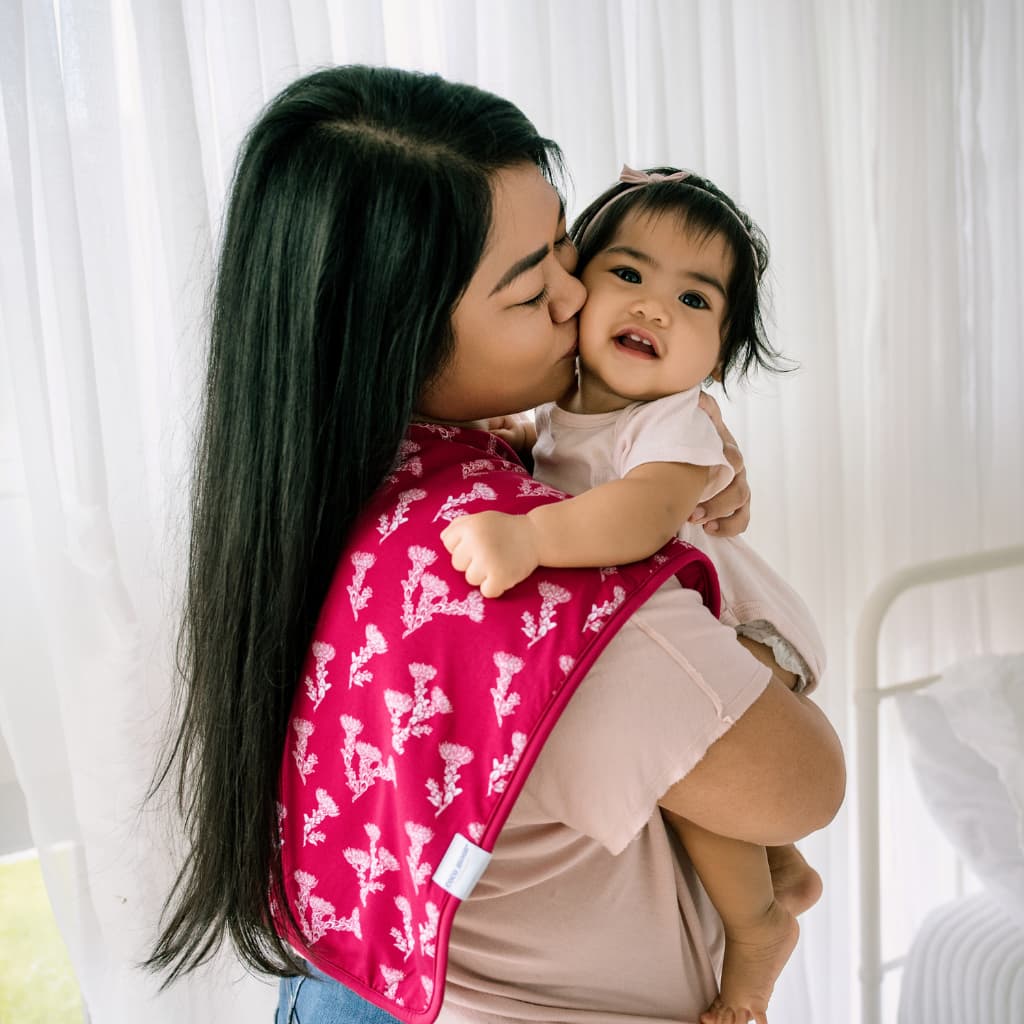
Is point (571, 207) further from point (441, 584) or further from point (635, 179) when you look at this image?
point (441, 584)

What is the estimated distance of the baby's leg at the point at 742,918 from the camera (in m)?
0.88

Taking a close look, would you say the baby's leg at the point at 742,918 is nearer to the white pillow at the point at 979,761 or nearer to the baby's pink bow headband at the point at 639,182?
the baby's pink bow headband at the point at 639,182

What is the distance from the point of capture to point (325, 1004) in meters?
0.94

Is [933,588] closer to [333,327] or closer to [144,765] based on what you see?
[144,765]

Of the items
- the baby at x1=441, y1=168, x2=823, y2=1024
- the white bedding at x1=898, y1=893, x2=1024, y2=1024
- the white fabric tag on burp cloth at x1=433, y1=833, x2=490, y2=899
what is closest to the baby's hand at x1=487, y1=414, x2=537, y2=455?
the baby at x1=441, y1=168, x2=823, y2=1024

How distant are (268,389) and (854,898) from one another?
73.3 inches

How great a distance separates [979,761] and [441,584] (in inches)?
52.7

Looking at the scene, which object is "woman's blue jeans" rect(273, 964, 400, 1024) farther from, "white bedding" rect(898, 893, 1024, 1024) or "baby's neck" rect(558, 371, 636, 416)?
"white bedding" rect(898, 893, 1024, 1024)

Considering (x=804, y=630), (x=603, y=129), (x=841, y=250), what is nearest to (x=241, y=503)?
(x=804, y=630)

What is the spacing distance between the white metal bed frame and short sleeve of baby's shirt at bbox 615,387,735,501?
0.93m

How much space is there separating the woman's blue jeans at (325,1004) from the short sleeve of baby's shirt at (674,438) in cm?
50

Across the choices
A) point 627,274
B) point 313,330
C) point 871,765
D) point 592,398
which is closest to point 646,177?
point 627,274

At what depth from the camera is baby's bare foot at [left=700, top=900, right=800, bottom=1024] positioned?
0.94 metres

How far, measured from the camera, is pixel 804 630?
104cm
